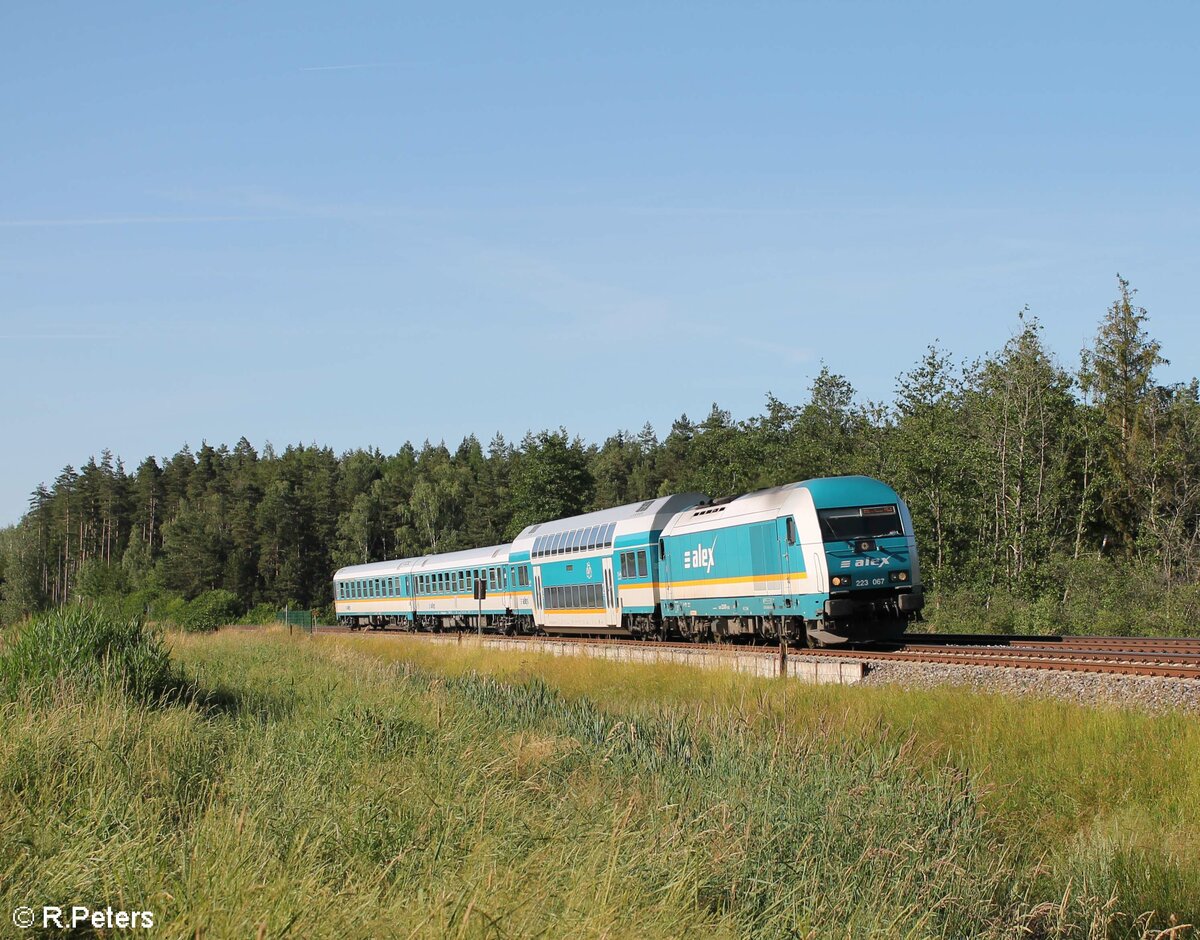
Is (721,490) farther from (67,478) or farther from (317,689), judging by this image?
(67,478)

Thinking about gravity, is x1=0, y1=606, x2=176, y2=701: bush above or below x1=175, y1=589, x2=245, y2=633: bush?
above

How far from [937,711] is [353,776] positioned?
933cm

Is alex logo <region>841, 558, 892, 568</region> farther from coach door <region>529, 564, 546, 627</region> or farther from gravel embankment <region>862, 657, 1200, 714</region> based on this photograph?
coach door <region>529, 564, 546, 627</region>

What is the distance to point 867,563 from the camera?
21547 millimetres

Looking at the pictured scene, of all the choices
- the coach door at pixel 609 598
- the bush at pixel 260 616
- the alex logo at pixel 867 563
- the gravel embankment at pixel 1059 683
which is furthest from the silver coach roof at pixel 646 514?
the bush at pixel 260 616

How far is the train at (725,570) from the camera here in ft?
71.1

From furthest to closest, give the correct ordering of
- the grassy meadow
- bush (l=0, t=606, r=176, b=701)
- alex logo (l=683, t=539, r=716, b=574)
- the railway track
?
alex logo (l=683, t=539, r=716, b=574) < the railway track < bush (l=0, t=606, r=176, b=701) < the grassy meadow

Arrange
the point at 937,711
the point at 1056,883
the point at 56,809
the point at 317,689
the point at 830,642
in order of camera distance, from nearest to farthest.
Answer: the point at 56,809 < the point at 1056,883 < the point at 937,711 < the point at 317,689 < the point at 830,642

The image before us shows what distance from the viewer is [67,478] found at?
436ft

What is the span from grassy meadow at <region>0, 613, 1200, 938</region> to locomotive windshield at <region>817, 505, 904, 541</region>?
6.35m

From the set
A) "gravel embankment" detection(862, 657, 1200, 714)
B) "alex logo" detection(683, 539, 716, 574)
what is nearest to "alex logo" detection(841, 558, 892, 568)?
"gravel embankment" detection(862, 657, 1200, 714)

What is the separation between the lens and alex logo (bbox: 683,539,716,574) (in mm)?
25953

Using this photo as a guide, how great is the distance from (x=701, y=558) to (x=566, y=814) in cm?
1902

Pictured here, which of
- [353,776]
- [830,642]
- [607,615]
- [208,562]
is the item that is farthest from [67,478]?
[353,776]
